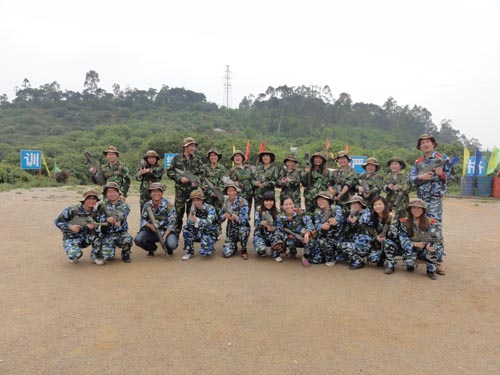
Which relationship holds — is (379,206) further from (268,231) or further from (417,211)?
(268,231)

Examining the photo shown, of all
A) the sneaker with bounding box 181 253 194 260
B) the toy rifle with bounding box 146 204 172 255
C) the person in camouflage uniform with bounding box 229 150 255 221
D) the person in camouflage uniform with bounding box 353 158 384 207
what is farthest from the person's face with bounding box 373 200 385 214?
the toy rifle with bounding box 146 204 172 255

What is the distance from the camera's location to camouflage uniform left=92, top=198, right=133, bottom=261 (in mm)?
5488

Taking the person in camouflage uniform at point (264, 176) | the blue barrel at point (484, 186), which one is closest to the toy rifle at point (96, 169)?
the person in camouflage uniform at point (264, 176)

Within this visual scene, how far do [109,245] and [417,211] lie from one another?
436cm

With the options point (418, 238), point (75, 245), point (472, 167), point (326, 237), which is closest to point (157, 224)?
point (75, 245)

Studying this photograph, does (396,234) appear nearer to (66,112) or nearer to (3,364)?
(3,364)

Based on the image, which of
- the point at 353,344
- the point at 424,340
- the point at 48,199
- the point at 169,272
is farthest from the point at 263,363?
the point at 48,199

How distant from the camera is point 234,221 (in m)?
5.96

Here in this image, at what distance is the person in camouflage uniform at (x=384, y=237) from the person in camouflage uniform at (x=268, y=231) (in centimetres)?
132

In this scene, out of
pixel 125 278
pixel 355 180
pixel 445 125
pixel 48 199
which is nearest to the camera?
pixel 125 278

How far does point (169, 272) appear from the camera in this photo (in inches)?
201

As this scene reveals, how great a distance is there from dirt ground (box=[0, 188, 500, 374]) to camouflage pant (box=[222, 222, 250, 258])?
0.23 m

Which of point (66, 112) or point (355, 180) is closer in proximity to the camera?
point (355, 180)

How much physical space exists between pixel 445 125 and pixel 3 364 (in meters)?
80.6
